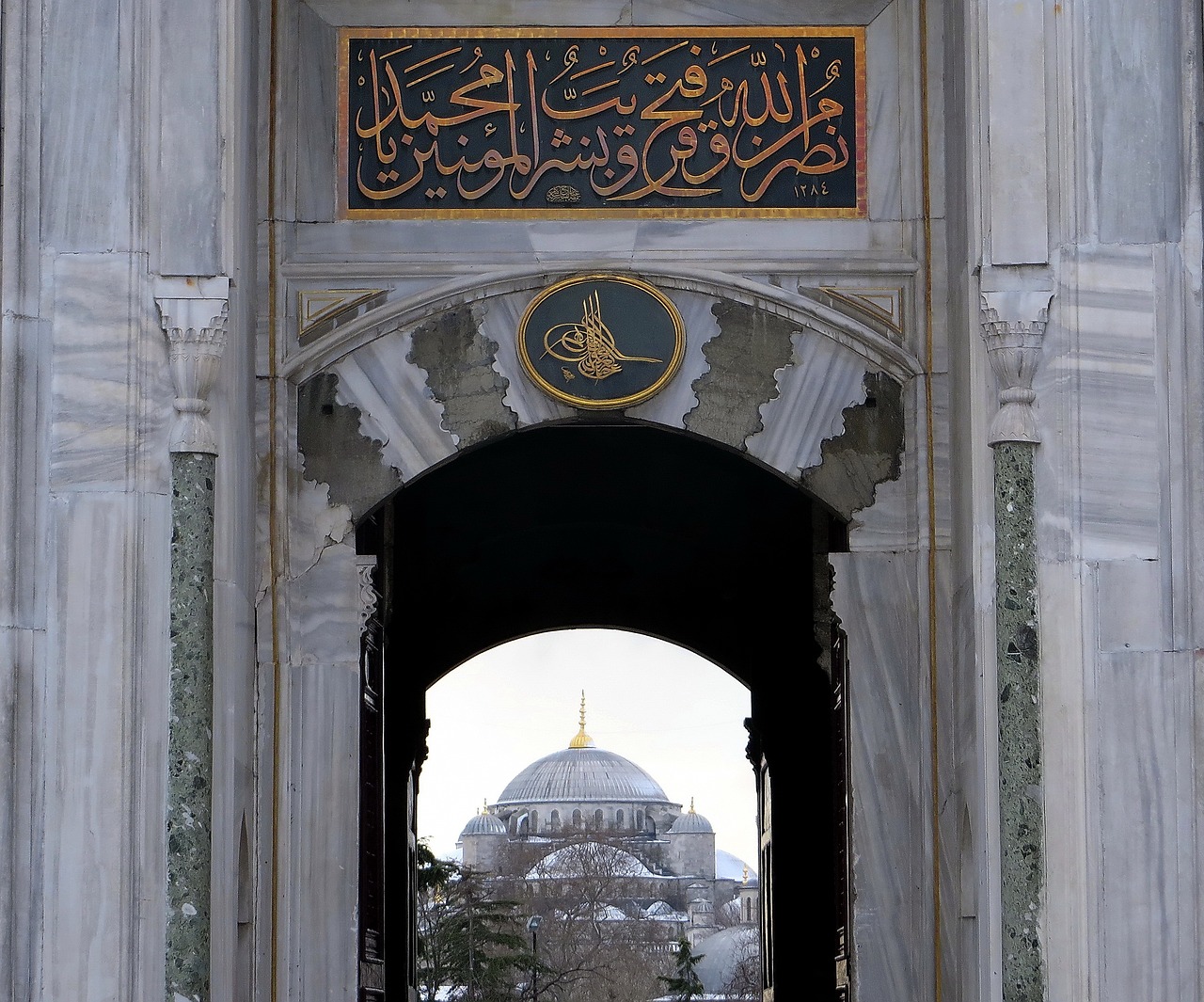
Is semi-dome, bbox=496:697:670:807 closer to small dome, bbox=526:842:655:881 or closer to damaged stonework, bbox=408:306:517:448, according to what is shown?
small dome, bbox=526:842:655:881

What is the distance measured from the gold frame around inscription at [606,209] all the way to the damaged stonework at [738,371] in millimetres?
370

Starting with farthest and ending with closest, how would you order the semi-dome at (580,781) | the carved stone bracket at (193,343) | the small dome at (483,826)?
the semi-dome at (580,781), the small dome at (483,826), the carved stone bracket at (193,343)

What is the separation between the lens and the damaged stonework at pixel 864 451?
24.4ft

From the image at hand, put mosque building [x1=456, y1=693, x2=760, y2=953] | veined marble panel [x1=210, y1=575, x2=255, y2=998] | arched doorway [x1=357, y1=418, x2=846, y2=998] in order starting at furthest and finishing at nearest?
mosque building [x1=456, y1=693, x2=760, y2=953] < arched doorway [x1=357, y1=418, x2=846, y2=998] < veined marble panel [x1=210, y1=575, x2=255, y2=998]

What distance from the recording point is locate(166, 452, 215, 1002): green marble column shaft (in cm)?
632

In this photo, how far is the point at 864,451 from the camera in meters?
7.45

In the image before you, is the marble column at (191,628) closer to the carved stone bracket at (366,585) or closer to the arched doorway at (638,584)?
the carved stone bracket at (366,585)

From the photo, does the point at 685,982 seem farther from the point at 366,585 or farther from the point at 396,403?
the point at 396,403

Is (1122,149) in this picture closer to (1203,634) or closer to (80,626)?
(1203,634)

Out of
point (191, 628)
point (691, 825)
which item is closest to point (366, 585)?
point (191, 628)

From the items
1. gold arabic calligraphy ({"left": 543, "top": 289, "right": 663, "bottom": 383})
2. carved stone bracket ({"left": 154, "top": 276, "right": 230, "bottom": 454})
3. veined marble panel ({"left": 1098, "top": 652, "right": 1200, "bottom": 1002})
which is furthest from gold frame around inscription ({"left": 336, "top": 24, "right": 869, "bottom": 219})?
veined marble panel ({"left": 1098, "top": 652, "right": 1200, "bottom": 1002})

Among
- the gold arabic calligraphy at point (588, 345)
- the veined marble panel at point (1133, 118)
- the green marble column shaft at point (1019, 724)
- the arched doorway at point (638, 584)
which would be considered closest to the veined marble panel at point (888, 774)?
the green marble column shaft at point (1019, 724)

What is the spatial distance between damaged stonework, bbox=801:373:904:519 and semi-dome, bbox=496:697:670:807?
71.5 m

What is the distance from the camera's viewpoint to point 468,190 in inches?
295
